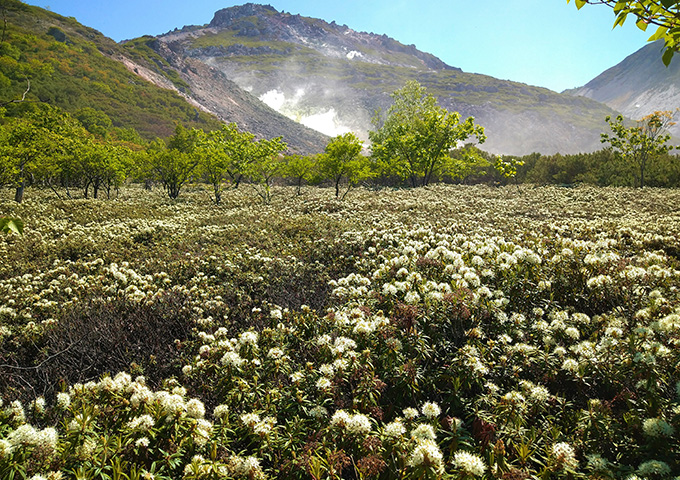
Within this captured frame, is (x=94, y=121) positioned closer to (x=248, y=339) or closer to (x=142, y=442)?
(x=248, y=339)

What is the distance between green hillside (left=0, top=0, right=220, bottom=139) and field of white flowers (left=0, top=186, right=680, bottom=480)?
285 ft

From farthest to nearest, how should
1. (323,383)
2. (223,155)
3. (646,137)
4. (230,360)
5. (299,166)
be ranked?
(299,166) → (223,155) → (646,137) → (230,360) → (323,383)

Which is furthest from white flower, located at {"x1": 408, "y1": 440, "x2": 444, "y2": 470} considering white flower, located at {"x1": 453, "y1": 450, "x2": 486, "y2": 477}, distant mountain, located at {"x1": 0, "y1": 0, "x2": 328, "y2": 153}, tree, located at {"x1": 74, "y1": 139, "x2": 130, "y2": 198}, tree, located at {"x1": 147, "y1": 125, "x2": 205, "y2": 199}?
distant mountain, located at {"x1": 0, "y1": 0, "x2": 328, "y2": 153}

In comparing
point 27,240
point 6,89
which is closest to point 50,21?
point 6,89

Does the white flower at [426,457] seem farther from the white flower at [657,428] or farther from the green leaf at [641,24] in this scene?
the green leaf at [641,24]

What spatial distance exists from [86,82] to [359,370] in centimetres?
13823

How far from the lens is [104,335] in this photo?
209 inches

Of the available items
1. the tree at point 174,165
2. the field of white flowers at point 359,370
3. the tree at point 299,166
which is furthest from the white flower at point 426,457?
the tree at point 299,166

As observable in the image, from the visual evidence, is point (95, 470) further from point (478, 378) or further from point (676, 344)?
point (676, 344)

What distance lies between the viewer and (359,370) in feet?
11.4

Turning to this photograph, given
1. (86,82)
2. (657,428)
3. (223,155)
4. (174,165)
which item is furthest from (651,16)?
(86,82)

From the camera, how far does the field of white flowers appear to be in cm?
246

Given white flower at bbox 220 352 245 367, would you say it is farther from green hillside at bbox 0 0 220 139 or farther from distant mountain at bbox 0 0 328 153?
green hillside at bbox 0 0 220 139

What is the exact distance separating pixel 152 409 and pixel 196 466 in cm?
71
